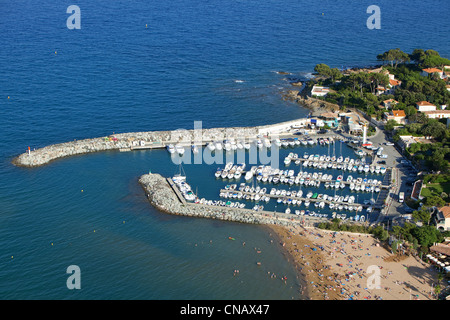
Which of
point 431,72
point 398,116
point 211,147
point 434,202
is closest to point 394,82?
point 431,72

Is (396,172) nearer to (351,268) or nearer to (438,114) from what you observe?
A: (438,114)

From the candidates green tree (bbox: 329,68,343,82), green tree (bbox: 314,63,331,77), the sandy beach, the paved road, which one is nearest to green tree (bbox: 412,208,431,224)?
the paved road

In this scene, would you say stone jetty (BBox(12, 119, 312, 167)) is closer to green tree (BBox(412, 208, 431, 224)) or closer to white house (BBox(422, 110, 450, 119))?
white house (BBox(422, 110, 450, 119))

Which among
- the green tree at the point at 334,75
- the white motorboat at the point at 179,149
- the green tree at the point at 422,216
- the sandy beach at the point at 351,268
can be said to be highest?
the green tree at the point at 334,75

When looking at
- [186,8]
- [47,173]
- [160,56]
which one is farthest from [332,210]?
[186,8]

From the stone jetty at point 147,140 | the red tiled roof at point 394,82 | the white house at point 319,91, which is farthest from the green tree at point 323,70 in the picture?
the stone jetty at point 147,140

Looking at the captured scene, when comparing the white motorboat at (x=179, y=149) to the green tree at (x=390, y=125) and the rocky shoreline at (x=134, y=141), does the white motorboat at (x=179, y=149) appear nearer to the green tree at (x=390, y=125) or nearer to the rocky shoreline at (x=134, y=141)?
the rocky shoreline at (x=134, y=141)
